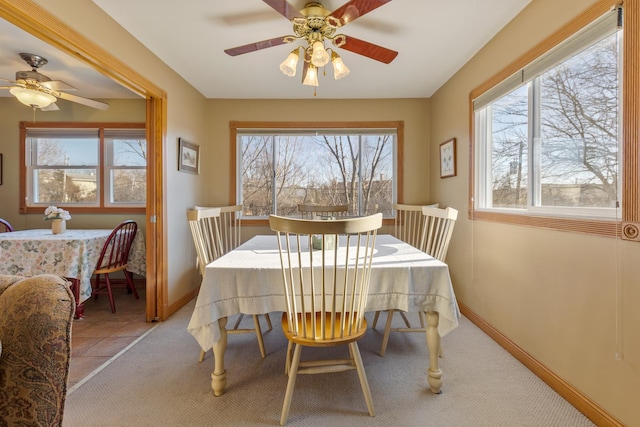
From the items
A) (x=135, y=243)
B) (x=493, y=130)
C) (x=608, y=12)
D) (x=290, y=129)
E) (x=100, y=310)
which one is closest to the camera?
(x=608, y=12)

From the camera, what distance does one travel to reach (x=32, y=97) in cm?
269

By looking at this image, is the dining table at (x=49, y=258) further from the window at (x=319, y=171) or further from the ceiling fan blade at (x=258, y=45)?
the ceiling fan blade at (x=258, y=45)

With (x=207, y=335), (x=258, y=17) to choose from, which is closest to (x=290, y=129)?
(x=258, y=17)

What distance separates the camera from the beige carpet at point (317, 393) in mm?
1499

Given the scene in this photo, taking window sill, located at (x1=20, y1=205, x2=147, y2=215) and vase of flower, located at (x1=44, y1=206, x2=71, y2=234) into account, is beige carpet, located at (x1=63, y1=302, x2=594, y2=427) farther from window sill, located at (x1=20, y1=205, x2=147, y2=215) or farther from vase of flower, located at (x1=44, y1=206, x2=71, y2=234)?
window sill, located at (x1=20, y1=205, x2=147, y2=215)

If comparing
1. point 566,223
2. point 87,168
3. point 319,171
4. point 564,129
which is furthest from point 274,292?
point 87,168

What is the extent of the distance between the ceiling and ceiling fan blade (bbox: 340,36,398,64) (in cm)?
27

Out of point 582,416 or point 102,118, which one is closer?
point 582,416

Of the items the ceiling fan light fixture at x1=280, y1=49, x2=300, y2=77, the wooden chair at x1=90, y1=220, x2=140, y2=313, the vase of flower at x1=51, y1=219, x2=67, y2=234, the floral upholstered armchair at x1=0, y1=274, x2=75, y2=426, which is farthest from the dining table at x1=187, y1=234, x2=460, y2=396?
the vase of flower at x1=51, y1=219, x2=67, y2=234

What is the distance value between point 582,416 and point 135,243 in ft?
13.0

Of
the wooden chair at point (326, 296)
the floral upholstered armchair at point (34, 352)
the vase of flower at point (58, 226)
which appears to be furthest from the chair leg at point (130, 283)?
the floral upholstered armchair at point (34, 352)

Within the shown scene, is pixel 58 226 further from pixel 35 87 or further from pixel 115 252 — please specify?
pixel 35 87

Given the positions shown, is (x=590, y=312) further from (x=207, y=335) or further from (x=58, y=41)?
(x=58, y=41)

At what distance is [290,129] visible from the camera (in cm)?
375
